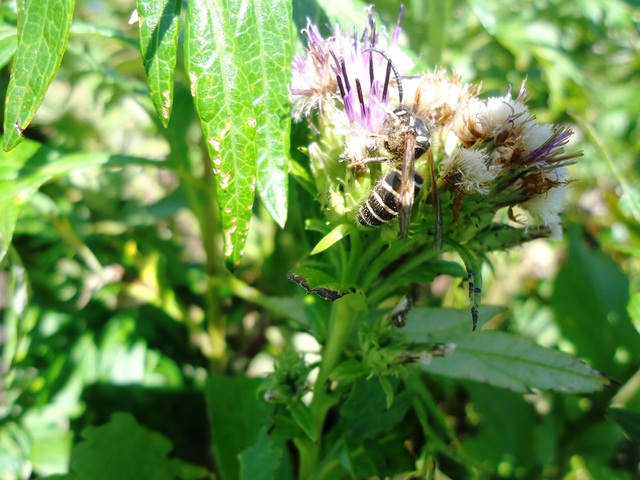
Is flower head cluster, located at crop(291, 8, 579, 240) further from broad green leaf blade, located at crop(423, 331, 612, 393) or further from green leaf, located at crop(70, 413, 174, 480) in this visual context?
green leaf, located at crop(70, 413, 174, 480)

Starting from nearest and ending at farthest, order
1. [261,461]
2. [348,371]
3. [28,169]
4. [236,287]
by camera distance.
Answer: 1. [348,371]
2. [261,461]
3. [28,169]
4. [236,287]

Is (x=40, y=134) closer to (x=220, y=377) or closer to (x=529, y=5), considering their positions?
(x=220, y=377)

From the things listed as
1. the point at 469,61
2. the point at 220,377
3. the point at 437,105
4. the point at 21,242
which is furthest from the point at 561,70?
the point at 21,242

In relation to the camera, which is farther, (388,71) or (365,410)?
(365,410)

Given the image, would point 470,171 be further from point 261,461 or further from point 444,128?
point 261,461

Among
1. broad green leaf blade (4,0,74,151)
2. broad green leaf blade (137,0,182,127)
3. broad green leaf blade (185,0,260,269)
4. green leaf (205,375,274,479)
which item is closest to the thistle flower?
broad green leaf blade (185,0,260,269)

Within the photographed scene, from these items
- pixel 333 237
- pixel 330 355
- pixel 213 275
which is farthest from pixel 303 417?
pixel 213 275
